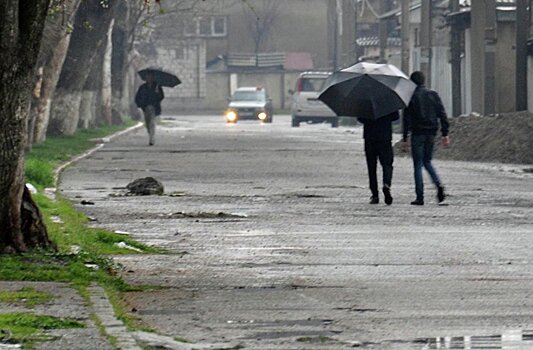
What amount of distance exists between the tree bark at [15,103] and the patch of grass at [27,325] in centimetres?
341

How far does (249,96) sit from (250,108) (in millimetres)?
1677

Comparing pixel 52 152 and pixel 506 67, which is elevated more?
pixel 506 67

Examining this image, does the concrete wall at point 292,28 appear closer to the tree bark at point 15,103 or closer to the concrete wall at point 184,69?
the concrete wall at point 184,69

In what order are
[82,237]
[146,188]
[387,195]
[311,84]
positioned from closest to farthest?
[82,237]
[387,195]
[146,188]
[311,84]

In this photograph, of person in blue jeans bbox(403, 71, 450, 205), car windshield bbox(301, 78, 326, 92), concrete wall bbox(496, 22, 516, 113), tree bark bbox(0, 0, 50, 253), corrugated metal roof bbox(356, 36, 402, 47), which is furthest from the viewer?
corrugated metal roof bbox(356, 36, 402, 47)

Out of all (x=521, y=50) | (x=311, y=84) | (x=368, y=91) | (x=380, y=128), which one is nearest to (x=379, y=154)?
(x=380, y=128)

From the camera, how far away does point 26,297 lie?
11.3 meters

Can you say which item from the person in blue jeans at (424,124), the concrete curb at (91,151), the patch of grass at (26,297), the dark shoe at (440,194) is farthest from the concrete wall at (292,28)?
the patch of grass at (26,297)

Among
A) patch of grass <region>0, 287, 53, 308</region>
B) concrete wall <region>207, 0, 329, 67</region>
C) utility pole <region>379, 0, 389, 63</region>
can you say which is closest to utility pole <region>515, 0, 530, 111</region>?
utility pole <region>379, 0, 389, 63</region>

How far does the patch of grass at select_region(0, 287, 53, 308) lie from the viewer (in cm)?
1111

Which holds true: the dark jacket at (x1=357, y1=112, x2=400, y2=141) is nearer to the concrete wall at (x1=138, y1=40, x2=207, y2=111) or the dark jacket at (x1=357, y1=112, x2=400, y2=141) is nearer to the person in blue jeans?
the person in blue jeans

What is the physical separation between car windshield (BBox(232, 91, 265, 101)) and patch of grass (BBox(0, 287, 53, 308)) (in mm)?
62739

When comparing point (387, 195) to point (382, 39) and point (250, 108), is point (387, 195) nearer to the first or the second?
point (382, 39)

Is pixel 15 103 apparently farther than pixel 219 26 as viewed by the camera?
No
